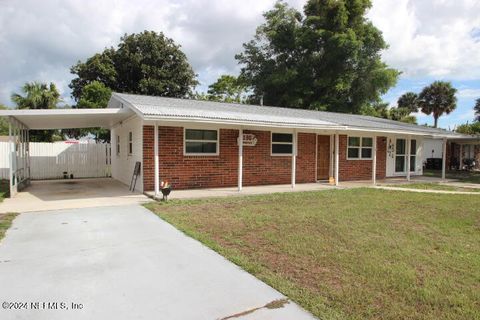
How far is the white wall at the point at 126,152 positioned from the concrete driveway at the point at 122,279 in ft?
17.5

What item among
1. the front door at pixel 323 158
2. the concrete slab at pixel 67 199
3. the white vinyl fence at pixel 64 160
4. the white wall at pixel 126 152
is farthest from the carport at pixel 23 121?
the front door at pixel 323 158

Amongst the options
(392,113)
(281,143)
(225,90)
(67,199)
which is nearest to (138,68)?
(225,90)

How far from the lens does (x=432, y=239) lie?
5816 millimetres

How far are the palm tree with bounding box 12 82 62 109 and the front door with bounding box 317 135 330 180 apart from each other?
1990 centimetres

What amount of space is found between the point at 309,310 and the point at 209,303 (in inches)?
38.2

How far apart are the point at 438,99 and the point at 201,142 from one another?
40867 mm

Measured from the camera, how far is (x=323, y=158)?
14883mm

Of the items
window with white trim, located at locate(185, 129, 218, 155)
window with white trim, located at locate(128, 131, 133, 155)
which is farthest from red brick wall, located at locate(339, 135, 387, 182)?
window with white trim, located at locate(128, 131, 133, 155)

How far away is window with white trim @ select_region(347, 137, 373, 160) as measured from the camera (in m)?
15.4

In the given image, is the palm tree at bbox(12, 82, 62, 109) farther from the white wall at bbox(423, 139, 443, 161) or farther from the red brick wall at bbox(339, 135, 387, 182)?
the white wall at bbox(423, 139, 443, 161)

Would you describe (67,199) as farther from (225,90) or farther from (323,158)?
(225,90)

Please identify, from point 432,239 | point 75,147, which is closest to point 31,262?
point 432,239

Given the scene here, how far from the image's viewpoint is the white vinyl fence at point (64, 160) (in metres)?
16.0

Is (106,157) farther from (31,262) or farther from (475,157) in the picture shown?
(475,157)
